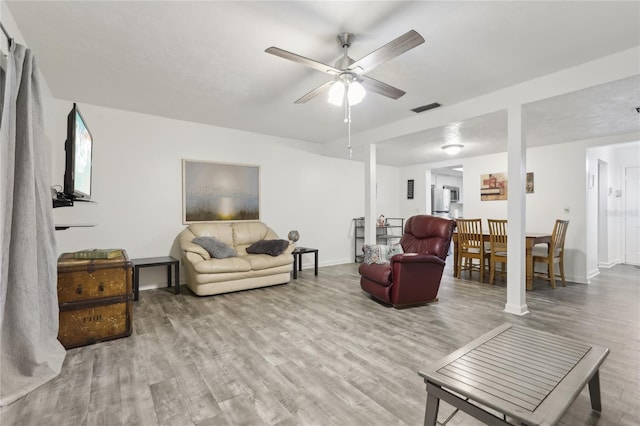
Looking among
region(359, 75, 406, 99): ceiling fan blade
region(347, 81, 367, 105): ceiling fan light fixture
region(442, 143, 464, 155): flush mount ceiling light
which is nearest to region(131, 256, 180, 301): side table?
region(347, 81, 367, 105): ceiling fan light fixture

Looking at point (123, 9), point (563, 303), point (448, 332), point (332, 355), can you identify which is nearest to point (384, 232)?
point (563, 303)

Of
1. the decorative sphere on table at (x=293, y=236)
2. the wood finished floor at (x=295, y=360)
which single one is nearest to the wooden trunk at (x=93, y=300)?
the wood finished floor at (x=295, y=360)

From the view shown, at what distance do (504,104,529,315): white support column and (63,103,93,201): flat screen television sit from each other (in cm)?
409

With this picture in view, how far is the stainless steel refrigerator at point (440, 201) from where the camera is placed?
8148 mm

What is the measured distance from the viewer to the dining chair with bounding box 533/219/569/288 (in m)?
4.33

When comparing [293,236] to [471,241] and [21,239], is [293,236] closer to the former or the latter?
[471,241]

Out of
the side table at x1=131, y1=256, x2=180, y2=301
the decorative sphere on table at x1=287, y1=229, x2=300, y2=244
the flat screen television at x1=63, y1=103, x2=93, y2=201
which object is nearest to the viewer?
the flat screen television at x1=63, y1=103, x2=93, y2=201

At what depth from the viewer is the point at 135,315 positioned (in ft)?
10.2

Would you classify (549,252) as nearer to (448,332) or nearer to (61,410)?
(448,332)

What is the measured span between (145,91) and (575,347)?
14.5 feet

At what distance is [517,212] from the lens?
3.18 m

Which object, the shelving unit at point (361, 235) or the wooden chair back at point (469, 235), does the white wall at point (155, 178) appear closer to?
the shelving unit at point (361, 235)

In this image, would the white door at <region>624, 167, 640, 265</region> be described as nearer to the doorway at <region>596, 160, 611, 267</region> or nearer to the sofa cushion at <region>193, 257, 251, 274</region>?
the doorway at <region>596, 160, 611, 267</region>

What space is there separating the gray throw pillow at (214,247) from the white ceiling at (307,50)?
5.93ft
